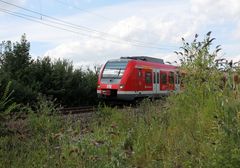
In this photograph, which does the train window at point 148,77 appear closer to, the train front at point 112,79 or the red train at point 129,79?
the red train at point 129,79

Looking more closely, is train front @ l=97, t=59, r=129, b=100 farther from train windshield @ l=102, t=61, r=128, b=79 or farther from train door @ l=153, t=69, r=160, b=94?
train door @ l=153, t=69, r=160, b=94

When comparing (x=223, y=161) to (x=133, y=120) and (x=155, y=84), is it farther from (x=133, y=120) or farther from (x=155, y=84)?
(x=155, y=84)

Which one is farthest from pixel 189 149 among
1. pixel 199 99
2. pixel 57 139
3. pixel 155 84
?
pixel 155 84

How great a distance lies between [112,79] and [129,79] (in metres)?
1.19

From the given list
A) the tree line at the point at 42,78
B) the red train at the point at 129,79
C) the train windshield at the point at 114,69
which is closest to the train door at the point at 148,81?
the red train at the point at 129,79

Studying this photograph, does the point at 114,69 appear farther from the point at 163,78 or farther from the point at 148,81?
the point at 163,78

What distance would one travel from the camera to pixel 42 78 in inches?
1148

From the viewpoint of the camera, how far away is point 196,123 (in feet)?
21.6

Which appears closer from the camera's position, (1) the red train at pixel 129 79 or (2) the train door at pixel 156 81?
(1) the red train at pixel 129 79

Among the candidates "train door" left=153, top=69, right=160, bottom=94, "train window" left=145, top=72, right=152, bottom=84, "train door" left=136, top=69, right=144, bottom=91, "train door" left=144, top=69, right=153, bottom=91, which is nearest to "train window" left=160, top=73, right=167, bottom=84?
"train door" left=153, top=69, right=160, bottom=94

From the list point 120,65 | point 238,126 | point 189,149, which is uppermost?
point 120,65

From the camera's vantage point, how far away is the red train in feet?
78.4

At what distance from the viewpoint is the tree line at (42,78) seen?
86.2 ft

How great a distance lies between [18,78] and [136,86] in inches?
303
